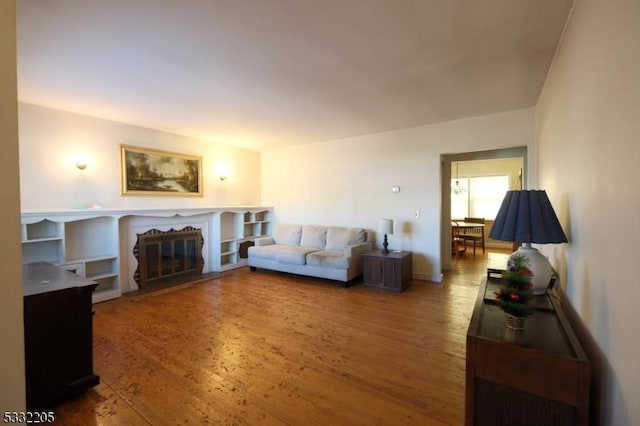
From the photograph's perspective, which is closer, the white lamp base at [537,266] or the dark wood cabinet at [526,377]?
the dark wood cabinet at [526,377]

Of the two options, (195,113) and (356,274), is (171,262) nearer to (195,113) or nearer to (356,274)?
(195,113)

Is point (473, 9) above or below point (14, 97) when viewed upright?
above

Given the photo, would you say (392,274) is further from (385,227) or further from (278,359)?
(278,359)

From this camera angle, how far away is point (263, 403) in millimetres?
1854

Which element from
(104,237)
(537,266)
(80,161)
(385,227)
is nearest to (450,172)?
(385,227)

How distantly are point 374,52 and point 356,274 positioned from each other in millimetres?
3254

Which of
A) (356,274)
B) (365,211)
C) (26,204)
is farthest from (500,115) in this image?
(26,204)

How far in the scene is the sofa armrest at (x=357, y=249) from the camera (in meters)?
4.51

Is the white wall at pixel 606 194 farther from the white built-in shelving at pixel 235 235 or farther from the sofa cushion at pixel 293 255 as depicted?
the white built-in shelving at pixel 235 235

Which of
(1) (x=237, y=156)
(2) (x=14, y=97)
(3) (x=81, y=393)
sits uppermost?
(1) (x=237, y=156)

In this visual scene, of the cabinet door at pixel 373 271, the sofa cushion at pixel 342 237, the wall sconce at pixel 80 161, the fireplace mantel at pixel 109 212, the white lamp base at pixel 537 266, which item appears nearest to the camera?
the white lamp base at pixel 537 266

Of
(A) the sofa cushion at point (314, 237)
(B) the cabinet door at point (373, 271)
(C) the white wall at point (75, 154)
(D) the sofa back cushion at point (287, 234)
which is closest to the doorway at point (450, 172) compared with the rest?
(B) the cabinet door at point (373, 271)

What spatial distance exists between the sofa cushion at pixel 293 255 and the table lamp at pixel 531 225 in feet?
11.1

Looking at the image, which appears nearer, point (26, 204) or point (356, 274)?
point (26, 204)
